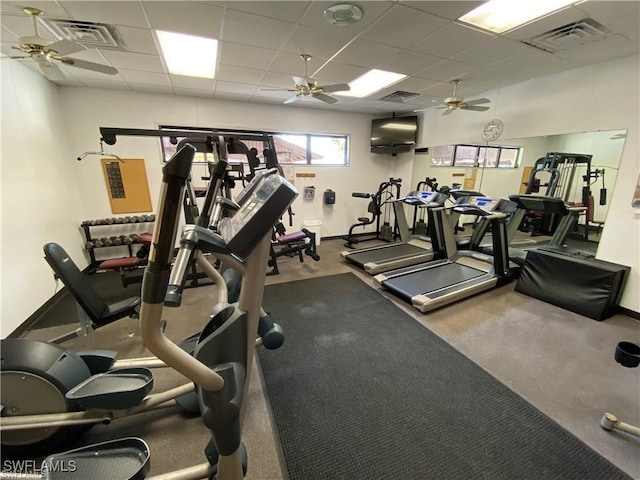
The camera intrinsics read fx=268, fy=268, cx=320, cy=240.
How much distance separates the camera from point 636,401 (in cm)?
186

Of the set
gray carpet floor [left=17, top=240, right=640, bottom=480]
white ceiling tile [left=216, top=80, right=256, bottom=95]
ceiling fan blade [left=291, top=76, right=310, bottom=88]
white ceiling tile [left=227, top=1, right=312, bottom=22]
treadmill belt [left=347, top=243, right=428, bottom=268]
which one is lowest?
gray carpet floor [left=17, top=240, right=640, bottom=480]

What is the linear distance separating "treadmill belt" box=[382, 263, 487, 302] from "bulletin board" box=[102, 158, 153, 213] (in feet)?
13.9

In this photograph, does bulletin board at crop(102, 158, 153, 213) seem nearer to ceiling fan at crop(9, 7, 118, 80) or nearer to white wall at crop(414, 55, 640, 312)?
ceiling fan at crop(9, 7, 118, 80)

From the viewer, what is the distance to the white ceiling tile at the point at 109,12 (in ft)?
6.63

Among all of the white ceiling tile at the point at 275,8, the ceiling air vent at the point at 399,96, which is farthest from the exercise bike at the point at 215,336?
A: the ceiling air vent at the point at 399,96

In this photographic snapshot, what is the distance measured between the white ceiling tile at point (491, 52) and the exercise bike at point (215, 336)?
315cm

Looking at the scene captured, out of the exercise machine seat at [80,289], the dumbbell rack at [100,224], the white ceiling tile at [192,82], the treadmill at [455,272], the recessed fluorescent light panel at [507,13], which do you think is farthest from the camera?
the dumbbell rack at [100,224]

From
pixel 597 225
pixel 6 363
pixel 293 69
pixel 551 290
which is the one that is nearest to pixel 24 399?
pixel 6 363

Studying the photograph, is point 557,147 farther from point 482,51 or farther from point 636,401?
point 636,401

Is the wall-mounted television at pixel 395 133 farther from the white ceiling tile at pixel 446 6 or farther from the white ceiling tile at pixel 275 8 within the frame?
the white ceiling tile at pixel 275 8

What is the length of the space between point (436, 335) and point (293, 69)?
3.45 m

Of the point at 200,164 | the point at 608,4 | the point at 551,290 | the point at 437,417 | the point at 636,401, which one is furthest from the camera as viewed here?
the point at 200,164

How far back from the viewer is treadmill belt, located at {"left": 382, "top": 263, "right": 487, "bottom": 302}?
332 cm

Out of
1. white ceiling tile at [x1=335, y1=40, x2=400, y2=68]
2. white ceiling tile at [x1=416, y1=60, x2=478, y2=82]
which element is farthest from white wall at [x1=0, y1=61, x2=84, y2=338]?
white ceiling tile at [x1=416, y1=60, x2=478, y2=82]
